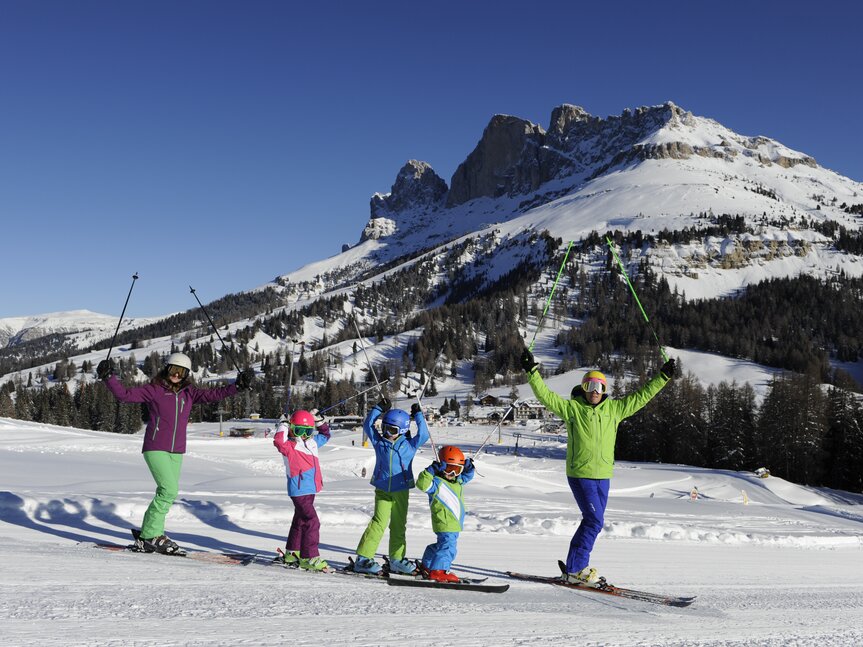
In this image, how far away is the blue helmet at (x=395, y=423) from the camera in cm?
656

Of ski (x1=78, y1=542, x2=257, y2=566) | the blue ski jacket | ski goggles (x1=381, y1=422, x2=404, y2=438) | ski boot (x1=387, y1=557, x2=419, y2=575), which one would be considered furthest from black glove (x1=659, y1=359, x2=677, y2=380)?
ski (x1=78, y1=542, x2=257, y2=566)

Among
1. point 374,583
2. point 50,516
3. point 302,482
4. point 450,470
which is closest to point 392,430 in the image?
point 450,470

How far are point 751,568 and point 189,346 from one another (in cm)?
19334

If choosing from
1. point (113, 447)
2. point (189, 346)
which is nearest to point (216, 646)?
point (113, 447)

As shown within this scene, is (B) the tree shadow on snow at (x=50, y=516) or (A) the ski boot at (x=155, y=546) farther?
(B) the tree shadow on snow at (x=50, y=516)

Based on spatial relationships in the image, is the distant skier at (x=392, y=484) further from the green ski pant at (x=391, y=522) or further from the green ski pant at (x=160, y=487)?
the green ski pant at (x=160, y=487)

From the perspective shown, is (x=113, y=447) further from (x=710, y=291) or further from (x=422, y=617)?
(x=710, y=291)

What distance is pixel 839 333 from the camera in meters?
143

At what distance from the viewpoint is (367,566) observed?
627cm

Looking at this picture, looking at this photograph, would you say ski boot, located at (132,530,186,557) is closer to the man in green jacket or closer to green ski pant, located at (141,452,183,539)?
green ski pant, located at (141,452,183,539)

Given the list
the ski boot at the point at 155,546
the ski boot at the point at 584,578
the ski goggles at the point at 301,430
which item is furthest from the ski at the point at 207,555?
the ski boot at the point at 584,578

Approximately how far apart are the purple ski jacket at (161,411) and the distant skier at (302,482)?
3.51 feet

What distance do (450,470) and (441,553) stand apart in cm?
79

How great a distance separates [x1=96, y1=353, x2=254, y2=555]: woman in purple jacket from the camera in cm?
656
